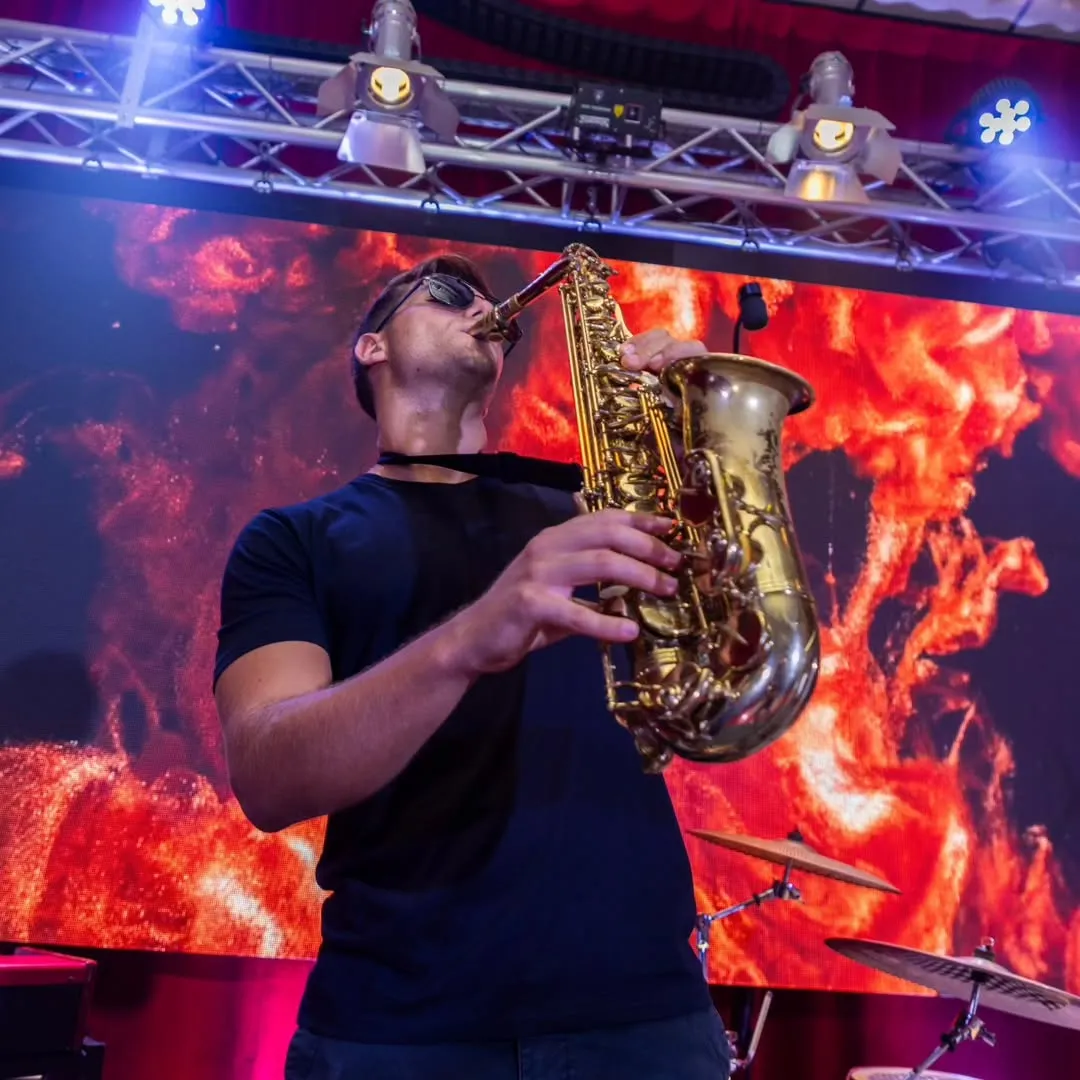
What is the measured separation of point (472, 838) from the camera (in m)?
1.83

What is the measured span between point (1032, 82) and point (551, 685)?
518cm

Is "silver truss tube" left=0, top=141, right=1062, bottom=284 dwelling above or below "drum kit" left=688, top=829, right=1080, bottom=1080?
above

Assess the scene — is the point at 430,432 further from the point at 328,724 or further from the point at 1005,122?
the point at 1005,122

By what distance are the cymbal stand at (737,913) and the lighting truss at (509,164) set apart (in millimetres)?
2918

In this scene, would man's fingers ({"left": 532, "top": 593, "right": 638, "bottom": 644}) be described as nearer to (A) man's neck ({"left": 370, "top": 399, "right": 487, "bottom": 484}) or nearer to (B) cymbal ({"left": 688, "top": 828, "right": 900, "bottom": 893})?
(A) man's neck ({"left": 370, "top": 399, "right": 487, "bottom": 484})

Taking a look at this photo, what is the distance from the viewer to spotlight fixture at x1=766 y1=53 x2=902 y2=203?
187 inches

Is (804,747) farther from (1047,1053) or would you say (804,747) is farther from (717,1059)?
(717,1059)

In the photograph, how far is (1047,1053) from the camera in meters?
4.71

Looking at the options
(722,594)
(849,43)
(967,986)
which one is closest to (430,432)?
(722,594)

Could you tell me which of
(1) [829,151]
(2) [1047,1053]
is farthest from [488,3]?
(2) [1047,1053]

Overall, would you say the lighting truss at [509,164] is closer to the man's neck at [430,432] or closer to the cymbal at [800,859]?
the man's neck at [430,432]

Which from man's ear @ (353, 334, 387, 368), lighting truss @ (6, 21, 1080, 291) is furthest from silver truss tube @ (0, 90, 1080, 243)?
man's ear @ (353, 334, 387, 368)

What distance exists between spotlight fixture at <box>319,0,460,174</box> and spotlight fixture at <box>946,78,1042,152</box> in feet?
7.74

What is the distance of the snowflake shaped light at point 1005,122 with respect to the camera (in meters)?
4.93
